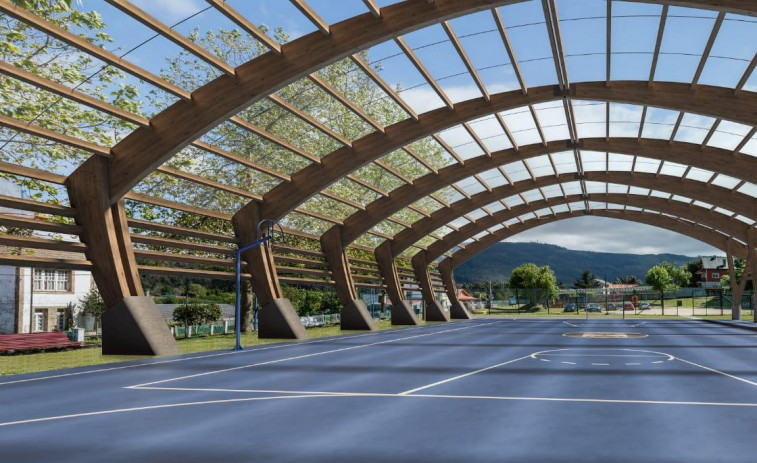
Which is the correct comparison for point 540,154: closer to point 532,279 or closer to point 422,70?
point 422,70

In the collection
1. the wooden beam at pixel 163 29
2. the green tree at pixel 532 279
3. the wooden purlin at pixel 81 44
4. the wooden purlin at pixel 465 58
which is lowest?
the green tree at pixel 532 279

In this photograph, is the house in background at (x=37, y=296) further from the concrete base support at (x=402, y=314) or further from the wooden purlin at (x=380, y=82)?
the wooden purlin at (x=380, y=82)

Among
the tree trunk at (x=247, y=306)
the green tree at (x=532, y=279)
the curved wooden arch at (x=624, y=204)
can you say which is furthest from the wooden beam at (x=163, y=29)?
the green tree at (x=532, y=279)

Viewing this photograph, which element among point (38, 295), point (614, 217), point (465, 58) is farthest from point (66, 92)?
point (614, 217)

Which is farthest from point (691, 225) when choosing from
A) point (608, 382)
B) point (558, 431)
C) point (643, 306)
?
point (558, 431)

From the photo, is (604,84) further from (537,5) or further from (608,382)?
(608,382)

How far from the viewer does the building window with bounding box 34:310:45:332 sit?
50.7 metres

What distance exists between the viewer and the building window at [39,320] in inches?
1996

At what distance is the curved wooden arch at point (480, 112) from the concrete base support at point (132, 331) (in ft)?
36.7

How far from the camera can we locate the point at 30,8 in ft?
55.8

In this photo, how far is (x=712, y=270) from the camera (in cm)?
16975

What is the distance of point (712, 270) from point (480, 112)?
162769 millimetres

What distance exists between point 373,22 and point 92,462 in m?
17.1

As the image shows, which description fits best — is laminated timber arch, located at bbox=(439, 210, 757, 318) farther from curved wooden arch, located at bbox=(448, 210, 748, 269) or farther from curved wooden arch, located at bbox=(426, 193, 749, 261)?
curved wooden arch, located at bbox=(426, 193, 749, 261)
